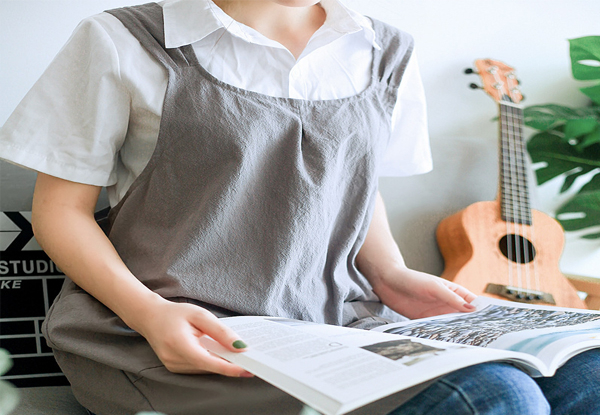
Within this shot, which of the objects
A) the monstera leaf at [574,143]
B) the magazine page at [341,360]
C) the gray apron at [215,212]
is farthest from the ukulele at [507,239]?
the magazine page at [341,360]

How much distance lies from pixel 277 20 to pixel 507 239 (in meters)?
0.73

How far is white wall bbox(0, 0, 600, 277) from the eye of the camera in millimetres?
1321

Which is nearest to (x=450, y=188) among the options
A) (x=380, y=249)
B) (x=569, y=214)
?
(x=569, y=214)

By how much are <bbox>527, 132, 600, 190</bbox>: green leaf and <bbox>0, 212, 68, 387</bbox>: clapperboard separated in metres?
1.19

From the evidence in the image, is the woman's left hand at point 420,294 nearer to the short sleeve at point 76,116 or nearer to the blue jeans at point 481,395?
the blue jeans at point 481,395

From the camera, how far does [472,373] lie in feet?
1.53

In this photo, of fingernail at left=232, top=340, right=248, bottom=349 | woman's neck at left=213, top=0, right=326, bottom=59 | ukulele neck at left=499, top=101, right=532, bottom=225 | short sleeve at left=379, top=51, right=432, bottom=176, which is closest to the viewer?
fingernail at left=232, top=340, right=248, bottom=349

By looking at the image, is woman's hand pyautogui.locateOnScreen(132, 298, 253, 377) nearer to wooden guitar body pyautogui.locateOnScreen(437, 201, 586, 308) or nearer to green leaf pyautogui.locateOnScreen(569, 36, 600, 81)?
wooden guitar body pyautogui.locateOnScreen(437, 201, 586, 308)

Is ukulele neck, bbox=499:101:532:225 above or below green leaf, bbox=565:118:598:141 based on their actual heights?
below

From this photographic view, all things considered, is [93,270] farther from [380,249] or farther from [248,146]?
[380,249]

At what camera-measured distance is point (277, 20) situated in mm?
853

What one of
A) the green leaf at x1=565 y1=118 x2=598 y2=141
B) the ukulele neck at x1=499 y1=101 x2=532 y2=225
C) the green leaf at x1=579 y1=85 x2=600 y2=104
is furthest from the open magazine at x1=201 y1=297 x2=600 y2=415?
the green leaf at x1=579 y1=85 x2=600 y2=104

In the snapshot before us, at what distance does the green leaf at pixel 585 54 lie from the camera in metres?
1.31

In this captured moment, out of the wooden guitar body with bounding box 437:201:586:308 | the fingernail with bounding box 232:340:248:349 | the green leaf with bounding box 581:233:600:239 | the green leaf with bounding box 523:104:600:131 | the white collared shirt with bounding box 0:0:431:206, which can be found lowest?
the green leaf with bounding box 581:233:600:239
